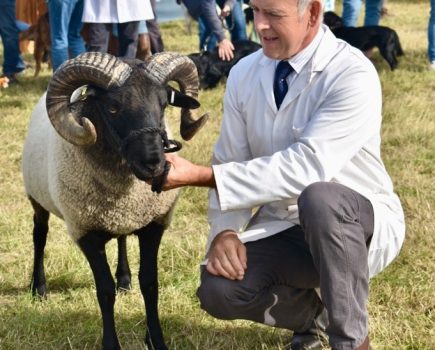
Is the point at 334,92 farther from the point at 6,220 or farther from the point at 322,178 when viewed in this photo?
the point at 6,220

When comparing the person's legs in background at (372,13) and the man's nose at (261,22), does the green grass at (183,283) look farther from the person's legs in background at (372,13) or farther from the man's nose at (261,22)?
the person's legs in background at (372,13)

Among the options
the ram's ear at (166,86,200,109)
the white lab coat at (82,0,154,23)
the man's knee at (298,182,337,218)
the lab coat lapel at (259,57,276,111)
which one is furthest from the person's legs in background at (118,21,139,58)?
the man's knee at (298,182,337,218)

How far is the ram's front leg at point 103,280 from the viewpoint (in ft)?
10.8

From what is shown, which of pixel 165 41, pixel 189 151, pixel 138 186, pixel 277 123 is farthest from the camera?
pixel 165 41

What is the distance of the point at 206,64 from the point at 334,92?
249 inches

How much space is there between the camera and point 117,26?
25.0ft

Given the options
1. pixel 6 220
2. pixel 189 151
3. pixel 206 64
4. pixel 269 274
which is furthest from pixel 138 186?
pixel 206 64

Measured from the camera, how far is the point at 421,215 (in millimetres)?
4551

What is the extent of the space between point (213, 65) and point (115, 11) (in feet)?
6.46

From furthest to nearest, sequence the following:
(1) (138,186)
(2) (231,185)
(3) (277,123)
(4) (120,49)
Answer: (4) (120,49), (1) (138,186), (3) (277,123), (2) (231,185)

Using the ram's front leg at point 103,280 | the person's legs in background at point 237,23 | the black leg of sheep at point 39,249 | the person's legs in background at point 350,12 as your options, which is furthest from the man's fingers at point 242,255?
the person's legs in background at point 350,12

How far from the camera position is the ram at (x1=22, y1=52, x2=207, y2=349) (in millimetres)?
3121

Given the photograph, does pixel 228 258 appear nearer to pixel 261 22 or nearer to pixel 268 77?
pixel 268 77

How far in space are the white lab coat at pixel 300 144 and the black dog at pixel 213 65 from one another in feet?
19.1
